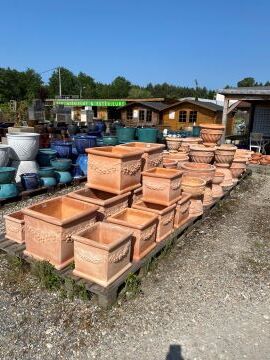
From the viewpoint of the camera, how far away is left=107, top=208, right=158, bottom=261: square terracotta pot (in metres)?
3.95

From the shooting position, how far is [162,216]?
4.46m

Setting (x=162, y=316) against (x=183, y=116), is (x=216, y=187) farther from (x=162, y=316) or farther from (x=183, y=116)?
(x=183, y=116)

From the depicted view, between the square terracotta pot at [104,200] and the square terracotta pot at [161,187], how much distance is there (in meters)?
0.32

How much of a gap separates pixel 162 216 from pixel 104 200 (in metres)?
0.88

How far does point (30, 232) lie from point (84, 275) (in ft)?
3.05

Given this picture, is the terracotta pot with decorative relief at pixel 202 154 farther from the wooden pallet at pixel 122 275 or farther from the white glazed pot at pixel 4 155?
the white glazed pot at pixel 4 155

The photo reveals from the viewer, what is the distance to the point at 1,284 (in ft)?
11.9

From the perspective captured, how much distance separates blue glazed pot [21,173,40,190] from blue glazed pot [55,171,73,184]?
27.2 inches

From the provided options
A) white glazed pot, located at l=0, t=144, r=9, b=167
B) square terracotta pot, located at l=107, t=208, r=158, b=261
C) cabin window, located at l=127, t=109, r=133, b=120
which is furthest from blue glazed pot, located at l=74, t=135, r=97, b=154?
cabin window, located at l=127, t=109, r=133, b=120

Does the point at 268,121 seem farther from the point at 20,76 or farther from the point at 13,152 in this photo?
the point at 20,76

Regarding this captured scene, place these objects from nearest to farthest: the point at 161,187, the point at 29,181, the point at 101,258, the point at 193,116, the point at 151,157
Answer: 1. the point at 101,258
2. the point at 161,187
3. the point at 151,157
4. the point at 29,181
5. the point at 193,116

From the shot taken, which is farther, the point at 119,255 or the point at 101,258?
the point at 119,255

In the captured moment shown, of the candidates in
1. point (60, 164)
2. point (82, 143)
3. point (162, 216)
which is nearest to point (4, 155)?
point (60, 164)

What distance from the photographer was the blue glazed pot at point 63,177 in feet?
24.7
